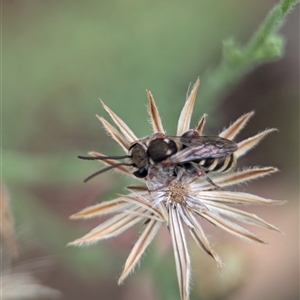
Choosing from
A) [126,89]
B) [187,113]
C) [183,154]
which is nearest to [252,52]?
[187,113]

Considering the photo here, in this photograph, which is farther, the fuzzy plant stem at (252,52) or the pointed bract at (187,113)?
the fuzzy plant stem at (252,52)

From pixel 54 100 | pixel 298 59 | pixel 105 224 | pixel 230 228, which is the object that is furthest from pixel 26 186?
pixel 298 59

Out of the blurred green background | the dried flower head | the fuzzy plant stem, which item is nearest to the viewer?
→ the dried flower head

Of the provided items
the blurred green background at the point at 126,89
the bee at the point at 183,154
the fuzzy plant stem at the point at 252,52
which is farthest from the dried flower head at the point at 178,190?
the blurred green background at the point at 126,89

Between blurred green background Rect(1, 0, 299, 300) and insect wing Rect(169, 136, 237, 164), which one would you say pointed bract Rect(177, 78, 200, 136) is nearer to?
insect wing Rect(169, 136, 237, 164)

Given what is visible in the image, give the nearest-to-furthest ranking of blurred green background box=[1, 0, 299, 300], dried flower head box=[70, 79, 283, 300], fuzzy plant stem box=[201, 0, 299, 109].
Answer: dried flower head box=[70, 79, 283, 300] < fuzzy plant stem box=[201, 0, 299, 109] < blurred green background box=[1, 0, 299, 300]

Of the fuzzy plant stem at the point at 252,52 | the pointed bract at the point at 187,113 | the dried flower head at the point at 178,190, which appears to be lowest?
the dried flower head at the point at 178,190

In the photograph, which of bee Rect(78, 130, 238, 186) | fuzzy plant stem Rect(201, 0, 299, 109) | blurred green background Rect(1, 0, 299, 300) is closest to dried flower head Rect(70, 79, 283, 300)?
bee Rect(78, 130, 238, 186)

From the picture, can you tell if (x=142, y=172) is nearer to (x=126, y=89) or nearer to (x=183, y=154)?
(x=183, y=154)

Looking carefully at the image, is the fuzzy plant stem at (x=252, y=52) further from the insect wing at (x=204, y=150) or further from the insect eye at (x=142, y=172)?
the insect eye at (x=142, y=172)
